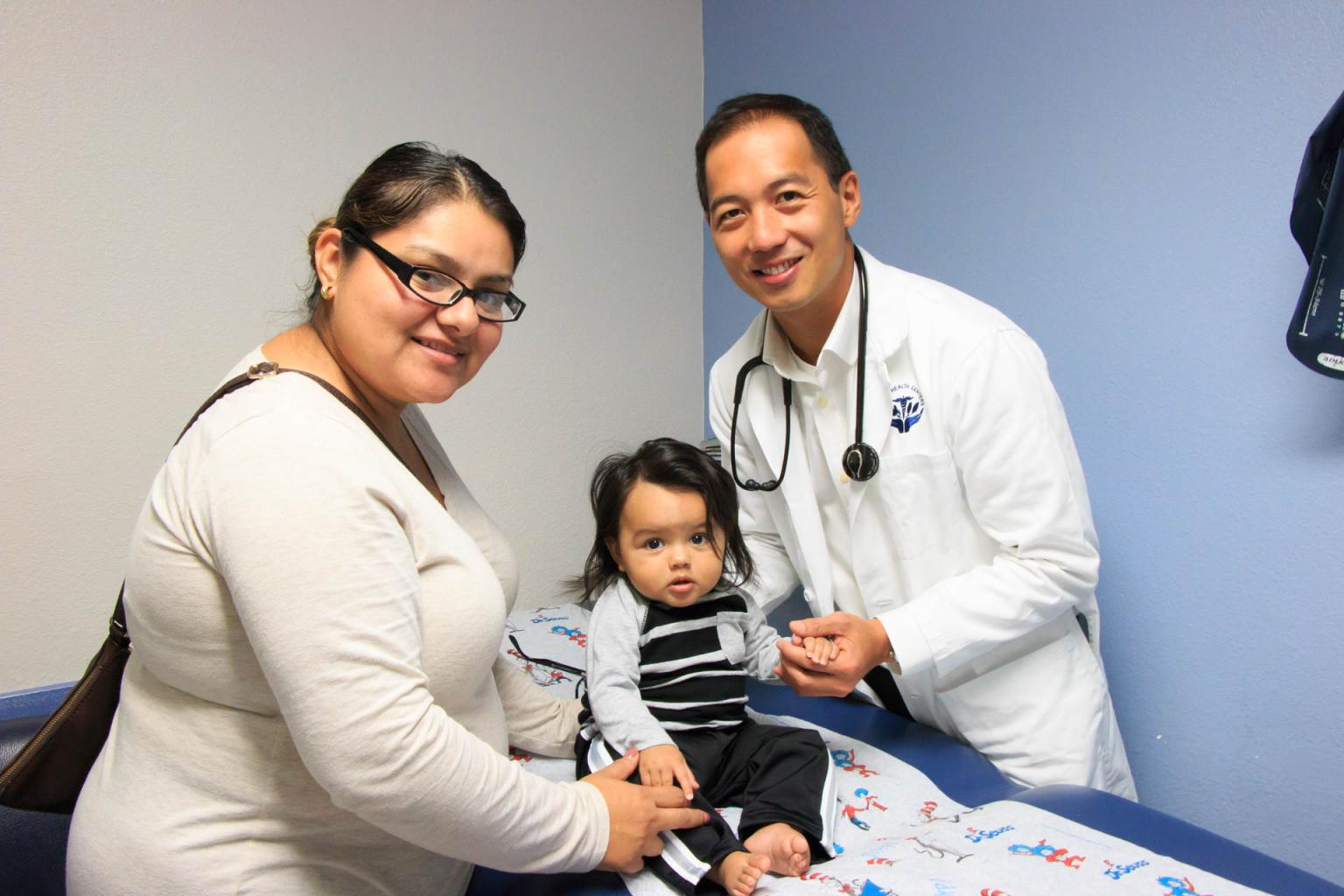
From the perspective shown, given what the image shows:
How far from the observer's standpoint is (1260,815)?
162 centimetres

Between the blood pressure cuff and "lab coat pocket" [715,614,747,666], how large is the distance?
0.95 metres

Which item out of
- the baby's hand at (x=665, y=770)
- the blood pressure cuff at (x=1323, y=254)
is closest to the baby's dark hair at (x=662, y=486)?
the baby's hand at (x=665, y=770)

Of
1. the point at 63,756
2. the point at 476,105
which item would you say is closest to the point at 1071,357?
the point at 476,105

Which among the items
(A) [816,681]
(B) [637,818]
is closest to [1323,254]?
(A) [816,681]

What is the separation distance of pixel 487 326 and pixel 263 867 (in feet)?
2.17

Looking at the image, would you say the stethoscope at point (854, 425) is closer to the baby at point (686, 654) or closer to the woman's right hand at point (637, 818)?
the baby at point (686, 654)

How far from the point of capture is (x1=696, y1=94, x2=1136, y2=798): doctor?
1.44 meters

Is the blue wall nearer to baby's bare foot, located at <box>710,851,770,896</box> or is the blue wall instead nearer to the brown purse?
baby's bare foot, located at <box>710,851,770,896</box>

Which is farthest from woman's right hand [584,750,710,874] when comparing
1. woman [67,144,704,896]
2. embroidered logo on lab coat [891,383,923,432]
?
embroidered logo on lab coat [891,383,923,432]

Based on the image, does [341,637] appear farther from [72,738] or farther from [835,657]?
[835,657]

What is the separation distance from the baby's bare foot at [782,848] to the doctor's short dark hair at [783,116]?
99cm

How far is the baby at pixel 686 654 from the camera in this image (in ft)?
4.36

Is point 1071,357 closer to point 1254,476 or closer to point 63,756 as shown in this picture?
point 1254,476

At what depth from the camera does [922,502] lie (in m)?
1.54
